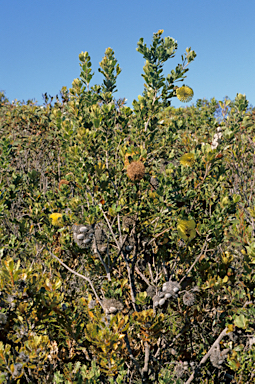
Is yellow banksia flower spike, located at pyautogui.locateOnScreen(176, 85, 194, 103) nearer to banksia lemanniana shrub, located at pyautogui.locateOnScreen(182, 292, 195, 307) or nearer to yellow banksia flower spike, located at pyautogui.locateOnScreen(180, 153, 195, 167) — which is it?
yellow banksia flower spike, located at pyautogui.locateOnScreen(180, 153, 195, 167)

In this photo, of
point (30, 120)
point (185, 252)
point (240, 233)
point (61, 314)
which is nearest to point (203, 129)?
point (240, 233)

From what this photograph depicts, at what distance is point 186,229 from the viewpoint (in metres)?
2.31

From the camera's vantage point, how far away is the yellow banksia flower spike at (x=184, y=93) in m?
2.50

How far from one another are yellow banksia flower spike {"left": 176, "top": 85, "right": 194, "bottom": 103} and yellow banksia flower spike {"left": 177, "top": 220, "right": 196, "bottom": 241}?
1017 millimetres

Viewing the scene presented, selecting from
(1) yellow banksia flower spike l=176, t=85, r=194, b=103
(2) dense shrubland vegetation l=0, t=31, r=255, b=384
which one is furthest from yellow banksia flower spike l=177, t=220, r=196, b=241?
(1) yellow banksia flower spike l=176, t=85, r=194, b=103

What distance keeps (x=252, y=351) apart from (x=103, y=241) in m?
1.51

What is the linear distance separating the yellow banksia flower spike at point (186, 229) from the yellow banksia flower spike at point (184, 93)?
1017mm

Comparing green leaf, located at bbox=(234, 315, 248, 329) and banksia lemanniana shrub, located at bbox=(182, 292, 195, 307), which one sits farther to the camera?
banksia lemanniana shrub, located at bbox=(182, 292, 195, 307)

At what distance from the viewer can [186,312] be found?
111 inches

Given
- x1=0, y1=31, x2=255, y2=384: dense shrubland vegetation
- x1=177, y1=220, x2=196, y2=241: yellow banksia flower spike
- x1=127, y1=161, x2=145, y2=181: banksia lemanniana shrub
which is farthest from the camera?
x1=177, y1=220, x2=196, y2=241: yellow banksia flower spike

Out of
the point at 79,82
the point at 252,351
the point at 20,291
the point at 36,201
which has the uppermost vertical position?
the point at 79,82

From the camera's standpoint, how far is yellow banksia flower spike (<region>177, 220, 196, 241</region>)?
2.29 meters

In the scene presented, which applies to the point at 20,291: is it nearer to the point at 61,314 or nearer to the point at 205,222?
the point at 61,314

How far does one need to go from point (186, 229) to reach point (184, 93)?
112 centimetres
